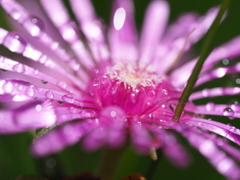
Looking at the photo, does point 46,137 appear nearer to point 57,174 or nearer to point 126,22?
point 57,174

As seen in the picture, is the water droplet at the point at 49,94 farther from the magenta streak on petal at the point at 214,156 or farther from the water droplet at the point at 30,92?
the magenta streak on petal at the point at 214,156

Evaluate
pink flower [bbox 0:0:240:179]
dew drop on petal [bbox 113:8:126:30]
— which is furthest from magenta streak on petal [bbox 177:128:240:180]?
dew drop on petal [bbox 113:8:126:30]

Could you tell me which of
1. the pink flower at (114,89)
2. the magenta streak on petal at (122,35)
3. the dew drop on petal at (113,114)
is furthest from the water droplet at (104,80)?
the magenta streak on petal at (122,35)

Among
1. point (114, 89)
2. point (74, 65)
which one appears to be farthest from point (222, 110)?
point (74, 65)

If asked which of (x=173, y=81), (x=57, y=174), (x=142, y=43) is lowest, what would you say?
(x=57, y=174)

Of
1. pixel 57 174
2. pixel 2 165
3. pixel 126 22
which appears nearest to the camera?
pixel 57 174

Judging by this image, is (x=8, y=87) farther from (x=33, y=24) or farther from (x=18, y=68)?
(x=33, y=24)

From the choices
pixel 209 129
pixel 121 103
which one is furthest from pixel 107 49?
pixel 209 129
